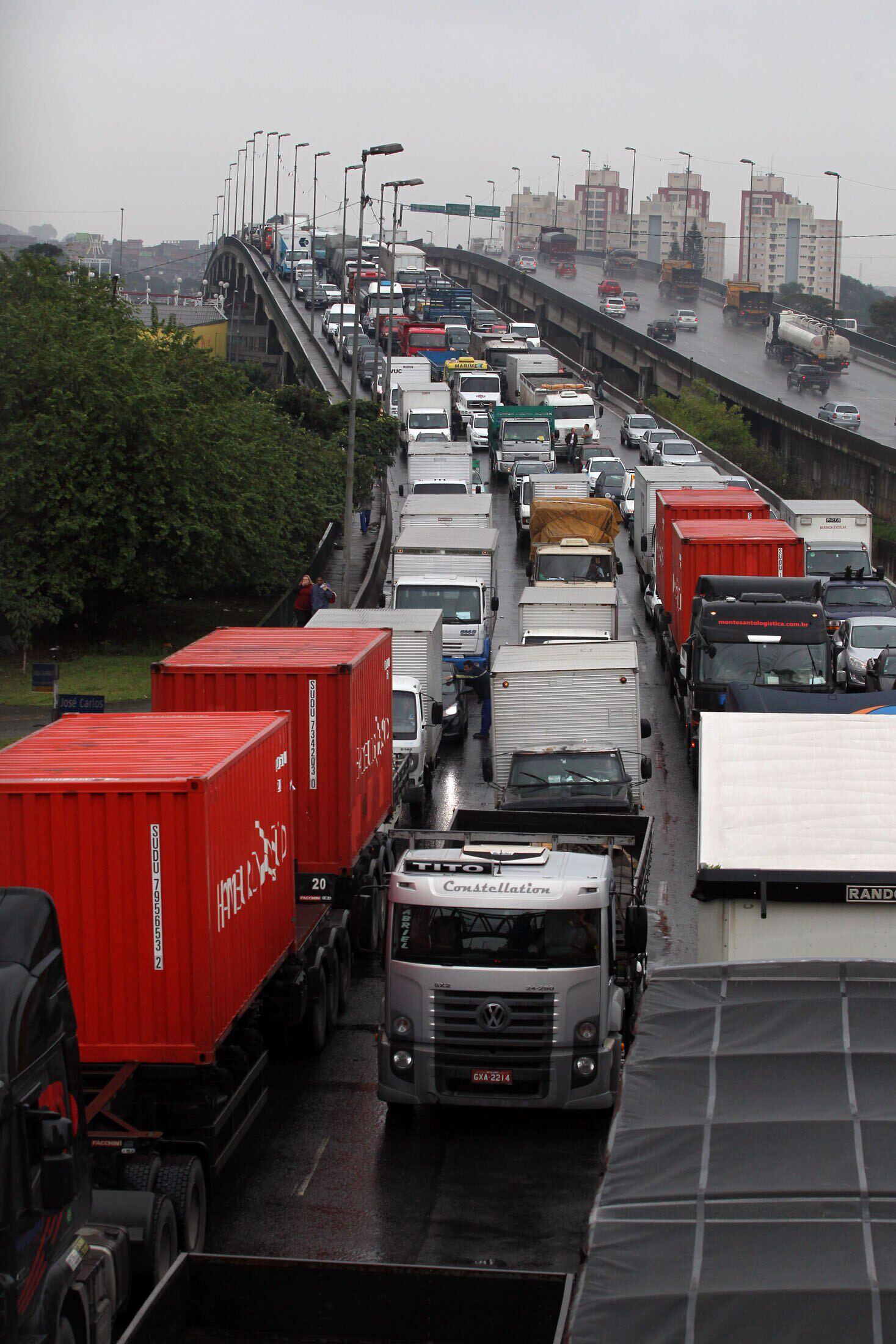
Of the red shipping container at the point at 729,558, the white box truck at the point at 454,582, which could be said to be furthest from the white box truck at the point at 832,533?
the white box truck at the point at 454,582

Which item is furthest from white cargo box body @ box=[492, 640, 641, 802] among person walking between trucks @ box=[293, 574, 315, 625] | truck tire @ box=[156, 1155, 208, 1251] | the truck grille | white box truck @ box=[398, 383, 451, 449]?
white box truck @ box=[398, 383, 451, 449]

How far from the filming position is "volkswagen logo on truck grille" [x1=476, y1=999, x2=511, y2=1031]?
1161cm

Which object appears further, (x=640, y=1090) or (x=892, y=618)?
(x=892, y=618)

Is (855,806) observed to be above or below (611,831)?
above

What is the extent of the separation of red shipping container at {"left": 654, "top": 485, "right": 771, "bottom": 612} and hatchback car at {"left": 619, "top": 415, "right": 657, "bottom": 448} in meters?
28.8

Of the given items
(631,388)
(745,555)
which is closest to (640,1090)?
(745,555)

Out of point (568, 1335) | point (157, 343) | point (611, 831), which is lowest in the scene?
point (611, 831)

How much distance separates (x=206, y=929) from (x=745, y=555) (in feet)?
69.3

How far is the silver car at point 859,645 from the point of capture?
28.6 m

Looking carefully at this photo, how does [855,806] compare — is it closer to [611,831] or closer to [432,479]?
[611,831]

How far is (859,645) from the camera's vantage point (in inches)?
1149

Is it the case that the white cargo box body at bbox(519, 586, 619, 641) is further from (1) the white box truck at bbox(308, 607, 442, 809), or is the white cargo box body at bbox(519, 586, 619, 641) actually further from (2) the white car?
(2) the white car

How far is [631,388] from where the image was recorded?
118938 mm

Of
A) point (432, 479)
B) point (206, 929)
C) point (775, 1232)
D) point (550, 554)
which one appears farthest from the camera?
point (432, 479)
